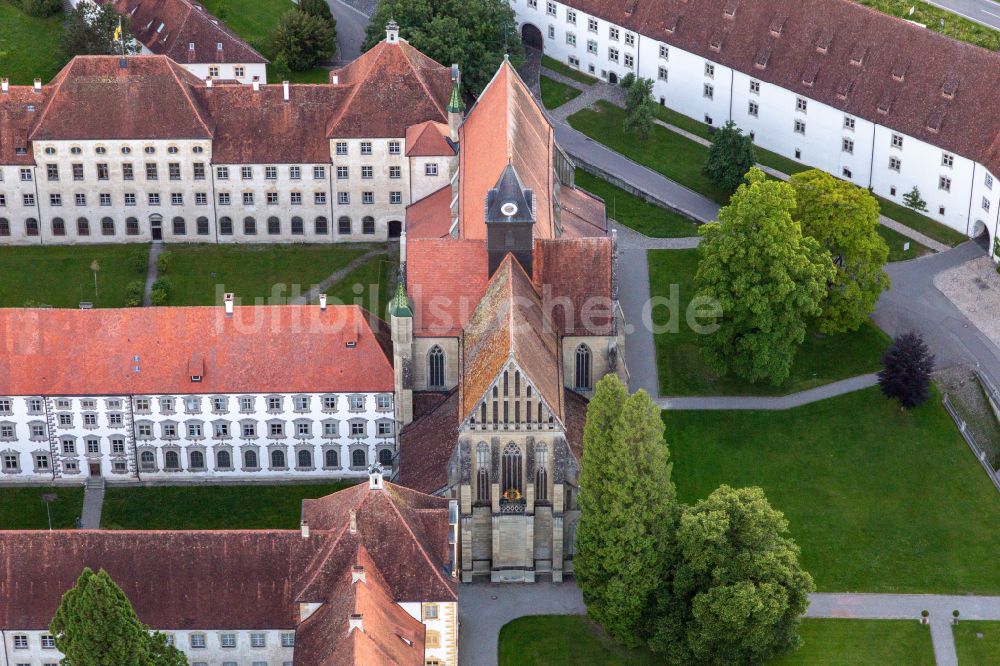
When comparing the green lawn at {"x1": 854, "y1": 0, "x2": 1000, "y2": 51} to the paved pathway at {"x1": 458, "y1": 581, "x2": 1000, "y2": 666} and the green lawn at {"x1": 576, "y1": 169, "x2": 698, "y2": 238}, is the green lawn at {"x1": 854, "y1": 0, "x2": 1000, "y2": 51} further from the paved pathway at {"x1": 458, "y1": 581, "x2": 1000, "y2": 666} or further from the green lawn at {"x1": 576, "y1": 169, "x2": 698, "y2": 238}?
the paved pathway at {"x1": 458, "y1": 581, "x2": 1000, "y2": 666}

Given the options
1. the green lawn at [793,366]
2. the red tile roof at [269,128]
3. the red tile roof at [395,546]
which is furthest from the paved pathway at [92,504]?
the green lawn at [793,366]

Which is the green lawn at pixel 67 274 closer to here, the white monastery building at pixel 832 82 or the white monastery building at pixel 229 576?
the white monastery building at pixel 229 576

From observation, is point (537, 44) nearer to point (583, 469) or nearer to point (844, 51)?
point (844, 51)

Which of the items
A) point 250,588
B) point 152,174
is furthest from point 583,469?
point 152,174

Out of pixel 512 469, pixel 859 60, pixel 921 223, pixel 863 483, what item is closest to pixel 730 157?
pixel 859 60

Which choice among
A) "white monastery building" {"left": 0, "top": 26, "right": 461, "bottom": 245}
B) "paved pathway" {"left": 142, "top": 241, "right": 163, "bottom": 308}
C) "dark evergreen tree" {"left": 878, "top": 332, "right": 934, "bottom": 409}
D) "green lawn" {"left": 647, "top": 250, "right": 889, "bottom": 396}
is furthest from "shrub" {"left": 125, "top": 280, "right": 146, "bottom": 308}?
"dark evergreen tree" {"left": 878, "top": 332, "right": 934, "bottom": 409}

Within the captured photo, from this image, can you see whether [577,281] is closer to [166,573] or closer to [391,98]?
[391,98]
